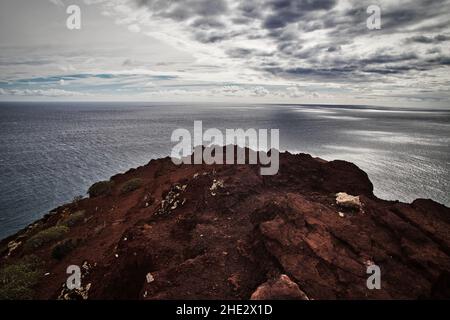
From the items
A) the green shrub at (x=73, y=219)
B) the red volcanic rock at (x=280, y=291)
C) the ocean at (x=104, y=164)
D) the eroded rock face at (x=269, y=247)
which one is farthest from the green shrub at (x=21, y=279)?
the ocean at (x=104, y=164)

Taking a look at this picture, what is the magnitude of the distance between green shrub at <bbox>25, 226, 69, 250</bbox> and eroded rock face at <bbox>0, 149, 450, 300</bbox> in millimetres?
3005

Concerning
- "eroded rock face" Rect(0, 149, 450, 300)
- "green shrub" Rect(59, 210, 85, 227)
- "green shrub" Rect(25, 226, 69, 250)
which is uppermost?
"eroded rock face" Rect(0, 149, 450, 300)

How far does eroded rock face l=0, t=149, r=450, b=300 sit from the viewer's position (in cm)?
1005

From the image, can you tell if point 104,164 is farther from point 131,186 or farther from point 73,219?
point 73,219

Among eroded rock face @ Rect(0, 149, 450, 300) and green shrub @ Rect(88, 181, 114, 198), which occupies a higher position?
eroded rock face @ Rect(0, 149, 450, 300)

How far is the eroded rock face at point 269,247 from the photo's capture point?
33.0 feet

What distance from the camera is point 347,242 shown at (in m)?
12.0

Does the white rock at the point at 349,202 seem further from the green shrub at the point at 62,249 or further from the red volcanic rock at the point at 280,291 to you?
the green shrub at the point at 62,249

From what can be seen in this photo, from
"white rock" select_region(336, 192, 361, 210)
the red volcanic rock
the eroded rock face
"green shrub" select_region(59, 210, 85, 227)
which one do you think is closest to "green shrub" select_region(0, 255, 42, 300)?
the eroded rock face

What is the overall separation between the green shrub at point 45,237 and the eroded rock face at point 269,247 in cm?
300

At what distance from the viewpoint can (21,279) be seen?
1739 cm

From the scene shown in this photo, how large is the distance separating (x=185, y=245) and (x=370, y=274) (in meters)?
7.81

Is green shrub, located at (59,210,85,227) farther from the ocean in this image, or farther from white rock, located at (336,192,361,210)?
white rock, located at (336,192,361,210)
